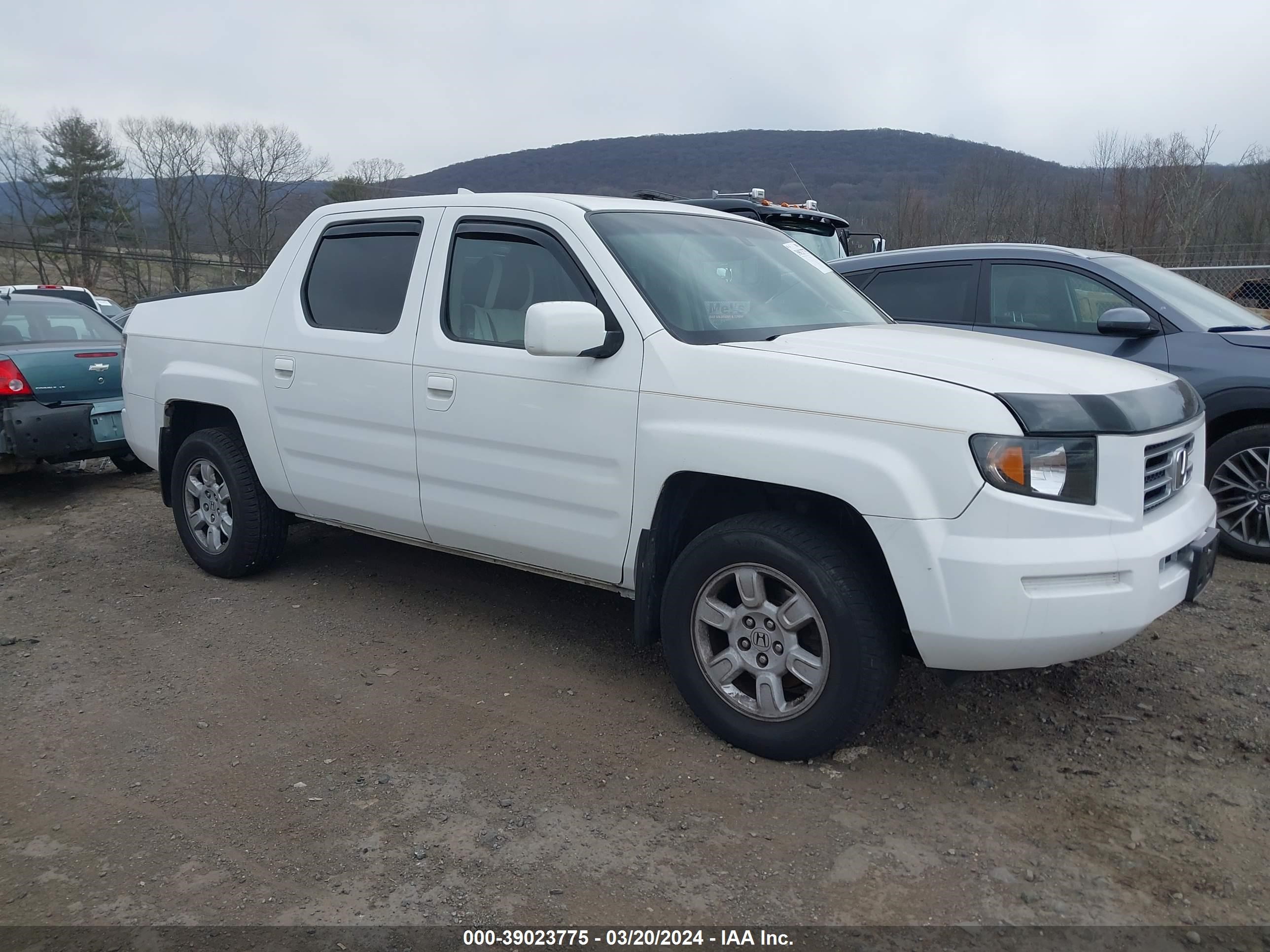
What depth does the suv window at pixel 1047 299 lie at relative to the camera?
19.3ft

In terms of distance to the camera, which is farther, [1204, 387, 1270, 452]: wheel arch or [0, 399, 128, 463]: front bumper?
[0, 399, 128, 463]: front bumper

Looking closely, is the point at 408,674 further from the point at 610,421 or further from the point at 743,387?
the point at 743,387

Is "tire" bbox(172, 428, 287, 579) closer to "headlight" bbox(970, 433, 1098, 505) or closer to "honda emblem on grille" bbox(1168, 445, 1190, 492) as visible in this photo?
"headlight" bbox(970, 433, 1098, 505)

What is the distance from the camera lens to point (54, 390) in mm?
7469

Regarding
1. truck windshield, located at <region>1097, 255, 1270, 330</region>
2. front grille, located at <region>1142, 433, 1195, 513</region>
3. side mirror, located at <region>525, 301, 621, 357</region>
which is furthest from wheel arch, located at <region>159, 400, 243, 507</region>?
truck windshield, located at <region>1097, 255, 1270, 330</region>

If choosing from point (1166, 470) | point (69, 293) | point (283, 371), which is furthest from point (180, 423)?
point (69, 293)

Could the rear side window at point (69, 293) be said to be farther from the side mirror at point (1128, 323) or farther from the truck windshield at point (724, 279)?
the side mirror at point (1128, 323)

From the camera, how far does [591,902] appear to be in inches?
107

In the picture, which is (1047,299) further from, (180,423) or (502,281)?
(180,423)

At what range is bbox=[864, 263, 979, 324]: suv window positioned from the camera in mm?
6297

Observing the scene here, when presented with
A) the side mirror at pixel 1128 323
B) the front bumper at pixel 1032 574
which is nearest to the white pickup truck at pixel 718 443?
the front bumper at pixel 1032 574

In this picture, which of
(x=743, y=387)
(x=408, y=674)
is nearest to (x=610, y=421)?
(x=743, y=387)

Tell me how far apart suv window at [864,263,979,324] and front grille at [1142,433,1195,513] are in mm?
2829

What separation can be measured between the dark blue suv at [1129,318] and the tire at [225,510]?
4061 millimetres
